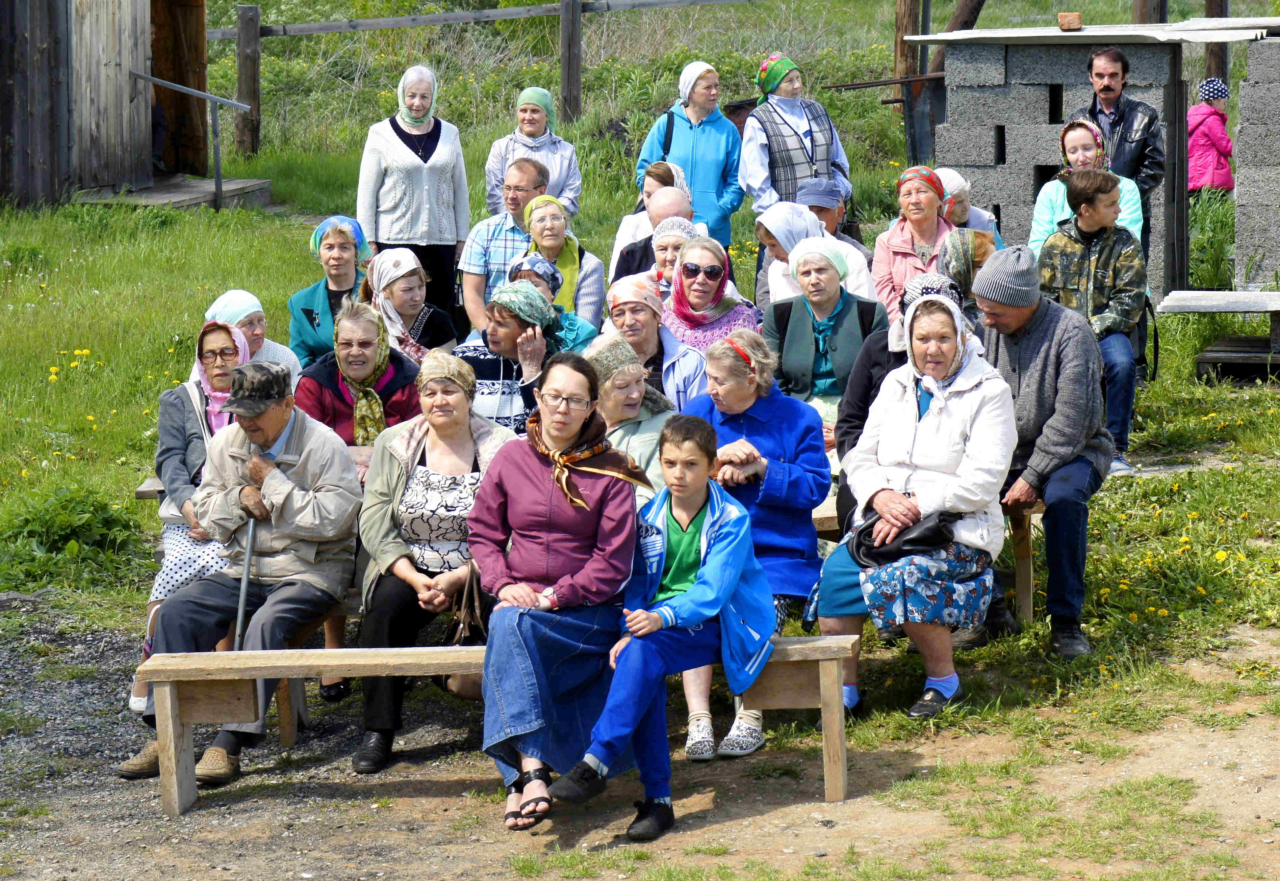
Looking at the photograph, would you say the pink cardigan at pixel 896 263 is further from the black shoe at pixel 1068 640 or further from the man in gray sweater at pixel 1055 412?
the black shoe at pixel 1068 640

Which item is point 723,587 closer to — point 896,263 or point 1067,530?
point 1067,530

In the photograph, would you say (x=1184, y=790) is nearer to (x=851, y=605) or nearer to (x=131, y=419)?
(x=851, y=605)

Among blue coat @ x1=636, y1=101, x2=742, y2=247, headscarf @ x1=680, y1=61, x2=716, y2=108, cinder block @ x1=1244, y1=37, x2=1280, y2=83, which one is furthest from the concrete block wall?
headscarf @ x1=680, y1=61, x2=716, y2=108

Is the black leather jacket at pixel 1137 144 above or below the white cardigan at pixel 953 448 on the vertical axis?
above

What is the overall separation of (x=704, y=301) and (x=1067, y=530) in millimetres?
1818

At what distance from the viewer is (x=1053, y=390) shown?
5613 millimetres

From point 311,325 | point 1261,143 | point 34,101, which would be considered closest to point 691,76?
point 311,325

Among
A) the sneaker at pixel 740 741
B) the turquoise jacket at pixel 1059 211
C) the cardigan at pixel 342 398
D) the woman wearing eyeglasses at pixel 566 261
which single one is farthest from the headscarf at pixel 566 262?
the sneaker at pixel 740 741

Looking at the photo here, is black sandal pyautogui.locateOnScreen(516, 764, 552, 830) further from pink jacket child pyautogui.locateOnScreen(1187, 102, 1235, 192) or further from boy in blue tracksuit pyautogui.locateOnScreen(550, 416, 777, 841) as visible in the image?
pink jacket child pyautogui.locateOnScreen(1187, 102, 1235, 192)

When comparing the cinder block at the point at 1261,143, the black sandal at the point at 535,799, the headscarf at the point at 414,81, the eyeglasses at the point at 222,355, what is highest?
the headscarf at the point at 414,81

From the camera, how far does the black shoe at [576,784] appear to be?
4.45m

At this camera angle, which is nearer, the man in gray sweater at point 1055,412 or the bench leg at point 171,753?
the bench leg at point 171,753

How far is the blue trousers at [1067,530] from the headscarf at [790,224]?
1928mm

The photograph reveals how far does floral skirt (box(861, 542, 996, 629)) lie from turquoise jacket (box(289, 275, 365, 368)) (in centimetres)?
290
